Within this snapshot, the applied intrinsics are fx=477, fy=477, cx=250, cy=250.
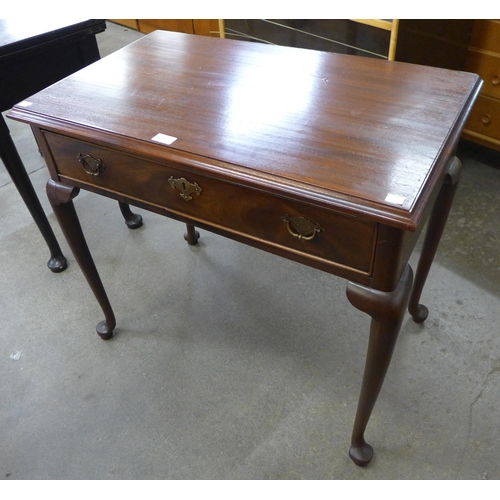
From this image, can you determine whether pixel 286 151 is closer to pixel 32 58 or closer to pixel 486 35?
pixel 32 58

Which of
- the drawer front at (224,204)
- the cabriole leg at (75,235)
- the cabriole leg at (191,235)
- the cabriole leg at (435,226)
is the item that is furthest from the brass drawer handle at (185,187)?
the cabriole leg at (191,235)

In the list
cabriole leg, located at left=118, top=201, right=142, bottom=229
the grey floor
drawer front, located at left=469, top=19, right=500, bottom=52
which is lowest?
the grey floor

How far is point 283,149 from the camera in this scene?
2.67 feet

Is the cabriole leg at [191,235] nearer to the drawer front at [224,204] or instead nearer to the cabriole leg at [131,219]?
the cabriole leg at [131,219]

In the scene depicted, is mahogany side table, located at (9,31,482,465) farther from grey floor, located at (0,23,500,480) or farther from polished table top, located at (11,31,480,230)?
grey floor, located at (0,23,500,480)

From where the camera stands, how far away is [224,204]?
2.82 feet

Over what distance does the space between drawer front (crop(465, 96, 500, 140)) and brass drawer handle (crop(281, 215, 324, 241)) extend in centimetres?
139

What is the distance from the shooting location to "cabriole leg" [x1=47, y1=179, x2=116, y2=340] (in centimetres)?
108

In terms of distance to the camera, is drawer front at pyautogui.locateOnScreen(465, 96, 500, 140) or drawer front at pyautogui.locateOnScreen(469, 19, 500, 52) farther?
drawer front at pyautogui.locateOnScreen(465, 96, 500, 140)

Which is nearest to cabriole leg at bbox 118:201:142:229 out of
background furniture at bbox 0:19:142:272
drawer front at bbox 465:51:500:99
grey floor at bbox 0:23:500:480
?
grey floor at bbox 0:23:500:480

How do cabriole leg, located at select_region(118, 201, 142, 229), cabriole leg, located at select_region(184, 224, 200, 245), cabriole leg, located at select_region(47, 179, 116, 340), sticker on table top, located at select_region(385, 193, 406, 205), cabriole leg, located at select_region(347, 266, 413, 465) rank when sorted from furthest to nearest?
cabriole leg, located at select_region(118, 201, 142, 229), cabriole leg, located at select_region(184, 224, 200, 245), cabriole leg, located at select_region(47, 179, 116, 340), cabriole leg, located at select_region(347, 266, 413, 465), sticker on table top, located at select_region(385, 193, 406, 205)

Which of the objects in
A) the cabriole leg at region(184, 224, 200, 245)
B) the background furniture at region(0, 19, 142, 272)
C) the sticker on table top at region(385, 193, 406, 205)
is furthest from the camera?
the cabriole leg at region(184, 224, 200, 245)

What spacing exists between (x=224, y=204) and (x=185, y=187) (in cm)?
8

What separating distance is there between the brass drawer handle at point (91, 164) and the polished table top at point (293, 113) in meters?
0.07
